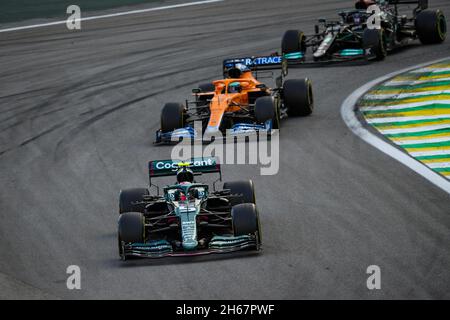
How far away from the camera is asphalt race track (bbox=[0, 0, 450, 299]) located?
13.0 metres

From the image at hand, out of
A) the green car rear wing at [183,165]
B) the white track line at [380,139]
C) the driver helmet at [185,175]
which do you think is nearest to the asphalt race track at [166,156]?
the white track line at [380,139]

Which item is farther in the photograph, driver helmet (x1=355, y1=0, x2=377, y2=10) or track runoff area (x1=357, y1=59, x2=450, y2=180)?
driver helmet (x1=355, y1=0, x2=377, y2=10)

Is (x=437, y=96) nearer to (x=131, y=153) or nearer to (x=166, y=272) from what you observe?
(x=131, y=153)

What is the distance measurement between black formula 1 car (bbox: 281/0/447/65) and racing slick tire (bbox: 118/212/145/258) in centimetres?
1512

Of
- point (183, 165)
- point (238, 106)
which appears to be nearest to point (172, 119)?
point (238, 106)

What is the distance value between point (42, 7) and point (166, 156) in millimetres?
22721

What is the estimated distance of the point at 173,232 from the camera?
15.9m

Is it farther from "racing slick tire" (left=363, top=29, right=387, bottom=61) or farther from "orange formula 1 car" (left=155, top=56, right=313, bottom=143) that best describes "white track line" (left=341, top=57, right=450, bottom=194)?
"racing slick tire" (left=363, top=29, right=387, bottom=61)

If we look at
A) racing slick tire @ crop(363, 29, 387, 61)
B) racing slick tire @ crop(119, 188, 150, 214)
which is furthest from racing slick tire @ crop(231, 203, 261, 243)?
racing slick tire @ crop(363, 29, 387, 61)

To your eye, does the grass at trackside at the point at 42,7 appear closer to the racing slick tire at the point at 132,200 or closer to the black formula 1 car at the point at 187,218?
the black formula 1 car at the point at 187,218

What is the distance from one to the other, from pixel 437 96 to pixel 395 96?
1.14m

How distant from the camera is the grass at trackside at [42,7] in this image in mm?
40656

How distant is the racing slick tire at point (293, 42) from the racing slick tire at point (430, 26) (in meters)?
3.65
